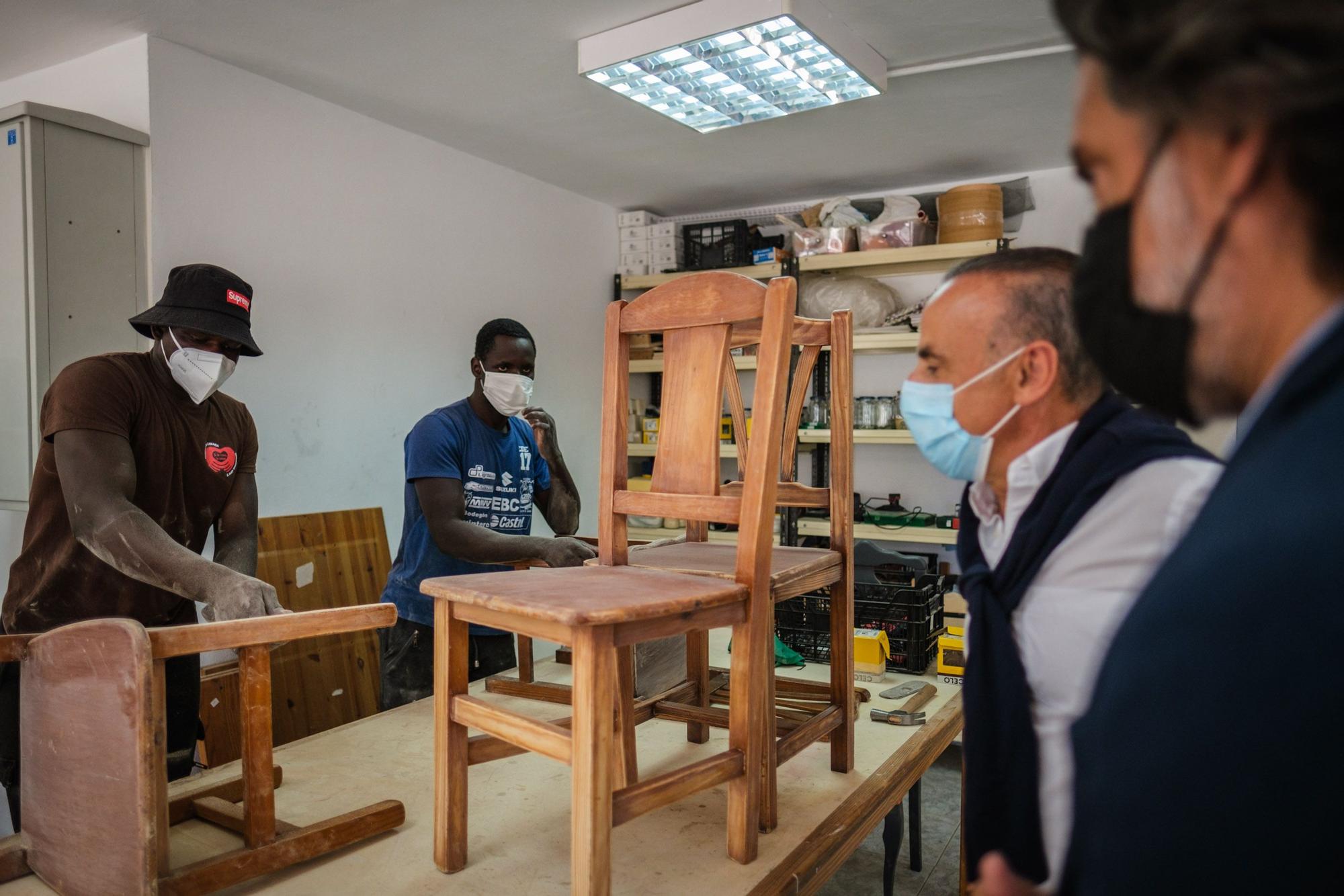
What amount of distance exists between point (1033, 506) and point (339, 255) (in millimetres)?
3316

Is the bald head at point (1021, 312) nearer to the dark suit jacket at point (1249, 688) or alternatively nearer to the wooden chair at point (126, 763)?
the dark suit jacket at point (1249, 688)

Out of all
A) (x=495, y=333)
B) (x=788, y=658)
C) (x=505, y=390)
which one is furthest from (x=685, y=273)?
(x=788, y=658)

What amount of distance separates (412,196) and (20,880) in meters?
3.24

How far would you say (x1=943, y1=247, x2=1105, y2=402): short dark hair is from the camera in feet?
3.54

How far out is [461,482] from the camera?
262 centimetres

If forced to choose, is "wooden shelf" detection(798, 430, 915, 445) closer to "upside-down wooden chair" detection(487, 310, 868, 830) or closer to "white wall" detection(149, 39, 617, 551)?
"white wall" detection(149, 39, 617, 551)

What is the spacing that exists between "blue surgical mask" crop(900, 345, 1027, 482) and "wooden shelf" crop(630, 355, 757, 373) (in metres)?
3.42

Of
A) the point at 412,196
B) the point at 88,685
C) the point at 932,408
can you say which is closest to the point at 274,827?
the point at 88,685

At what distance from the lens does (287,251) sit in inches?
134

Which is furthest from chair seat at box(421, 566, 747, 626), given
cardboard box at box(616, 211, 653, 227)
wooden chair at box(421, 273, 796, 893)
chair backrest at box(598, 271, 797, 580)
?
cardboard box at box(616, 211, 653, 227)

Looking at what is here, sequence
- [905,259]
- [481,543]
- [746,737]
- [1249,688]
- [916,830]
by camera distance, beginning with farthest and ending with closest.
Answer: [905,259] → [916,830] → [481,543] → [746,737] → [1249,688]

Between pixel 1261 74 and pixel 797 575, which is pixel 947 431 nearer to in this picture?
pixel 797 575

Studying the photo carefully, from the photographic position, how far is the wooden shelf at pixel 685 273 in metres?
4.75

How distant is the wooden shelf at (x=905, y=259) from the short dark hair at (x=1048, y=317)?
10.4 feet
